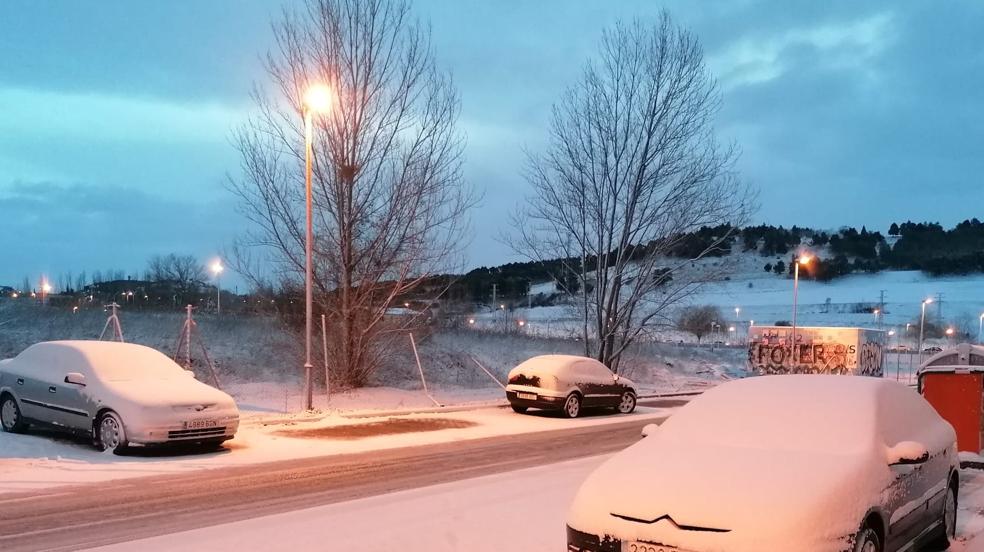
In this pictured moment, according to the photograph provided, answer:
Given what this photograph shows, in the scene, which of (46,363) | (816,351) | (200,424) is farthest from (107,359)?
(816,351)

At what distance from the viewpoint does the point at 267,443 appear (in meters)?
13.6

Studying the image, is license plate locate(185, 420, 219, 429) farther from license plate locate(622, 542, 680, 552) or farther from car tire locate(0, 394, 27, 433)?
license plate locate(622, 542, 680, 552)

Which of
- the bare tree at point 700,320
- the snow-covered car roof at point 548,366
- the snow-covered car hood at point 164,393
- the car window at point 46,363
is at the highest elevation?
the car window at point 46,363

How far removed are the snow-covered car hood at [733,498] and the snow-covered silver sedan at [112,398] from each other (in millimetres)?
8040

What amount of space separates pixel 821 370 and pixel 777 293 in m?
122

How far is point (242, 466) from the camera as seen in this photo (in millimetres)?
11273

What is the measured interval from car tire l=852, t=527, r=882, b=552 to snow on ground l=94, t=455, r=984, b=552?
2450 mm

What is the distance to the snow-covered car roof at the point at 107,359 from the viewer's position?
12445 millimetres

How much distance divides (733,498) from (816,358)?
3701 cm

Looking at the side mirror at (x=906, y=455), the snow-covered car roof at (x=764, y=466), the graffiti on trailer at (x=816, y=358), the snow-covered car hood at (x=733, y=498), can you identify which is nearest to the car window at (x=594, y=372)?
the snow-covered car roof at (x=764, y=466)

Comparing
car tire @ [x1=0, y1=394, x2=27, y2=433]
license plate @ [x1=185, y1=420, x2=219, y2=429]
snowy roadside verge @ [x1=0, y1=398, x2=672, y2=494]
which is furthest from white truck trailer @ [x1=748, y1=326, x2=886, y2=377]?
car tire @ [x1=0, y1=394, x2=27, y2=433]

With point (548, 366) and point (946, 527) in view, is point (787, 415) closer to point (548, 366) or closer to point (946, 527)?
point (946, 527)

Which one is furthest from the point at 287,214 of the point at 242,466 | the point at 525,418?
the point at 242,466

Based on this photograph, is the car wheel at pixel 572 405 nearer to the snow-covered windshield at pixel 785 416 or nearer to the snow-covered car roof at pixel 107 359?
the snow-covered car roof at pixel 107 359
